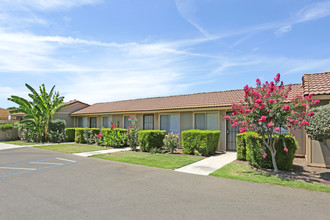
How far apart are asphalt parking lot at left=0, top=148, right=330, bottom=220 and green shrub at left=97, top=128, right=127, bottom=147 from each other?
7.21 m

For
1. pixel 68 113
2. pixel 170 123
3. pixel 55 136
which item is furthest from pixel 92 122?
pixel 170 123

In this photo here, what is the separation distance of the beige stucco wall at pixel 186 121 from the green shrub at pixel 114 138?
13.4 feet

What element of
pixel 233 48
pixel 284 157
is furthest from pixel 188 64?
pixel 284 157

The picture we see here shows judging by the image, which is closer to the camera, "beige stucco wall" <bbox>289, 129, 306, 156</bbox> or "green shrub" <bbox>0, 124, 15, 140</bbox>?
"beige stucco wall" <bbox>289, 129, 306, 156</bbox>

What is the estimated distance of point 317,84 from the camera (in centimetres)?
933

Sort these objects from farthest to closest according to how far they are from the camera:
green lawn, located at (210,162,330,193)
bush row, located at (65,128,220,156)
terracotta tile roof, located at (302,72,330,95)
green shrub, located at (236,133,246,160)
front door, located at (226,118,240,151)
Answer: front door, located at (226,118,240,151) < bush row, located at (65,128,220,156) < green shrub, located at (236,133,246,160) < terracotta tile roof, located at (302,72,330,95) < green lawn, located at (210,162,330,193)

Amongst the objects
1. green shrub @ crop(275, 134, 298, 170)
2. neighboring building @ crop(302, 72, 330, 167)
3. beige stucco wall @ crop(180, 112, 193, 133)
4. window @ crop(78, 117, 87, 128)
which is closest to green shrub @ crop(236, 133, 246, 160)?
green shrub @ crop(275, 134, 298, 170)

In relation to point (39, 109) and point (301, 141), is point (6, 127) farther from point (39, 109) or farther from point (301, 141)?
point (301, 141)

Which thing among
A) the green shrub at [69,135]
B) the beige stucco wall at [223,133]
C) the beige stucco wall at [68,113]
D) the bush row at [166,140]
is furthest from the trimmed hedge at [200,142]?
the beige stucco wall at [68,113]

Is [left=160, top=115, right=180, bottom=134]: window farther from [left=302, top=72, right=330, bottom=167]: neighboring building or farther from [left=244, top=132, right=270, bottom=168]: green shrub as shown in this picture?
[left=302, top=72, right=330, bottom=167]: neighboring building

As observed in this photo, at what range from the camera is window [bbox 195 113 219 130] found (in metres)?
13.4

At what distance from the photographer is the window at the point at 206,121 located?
527 inches

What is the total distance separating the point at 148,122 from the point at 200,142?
6.50 m

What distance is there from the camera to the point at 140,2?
32.9 ft
